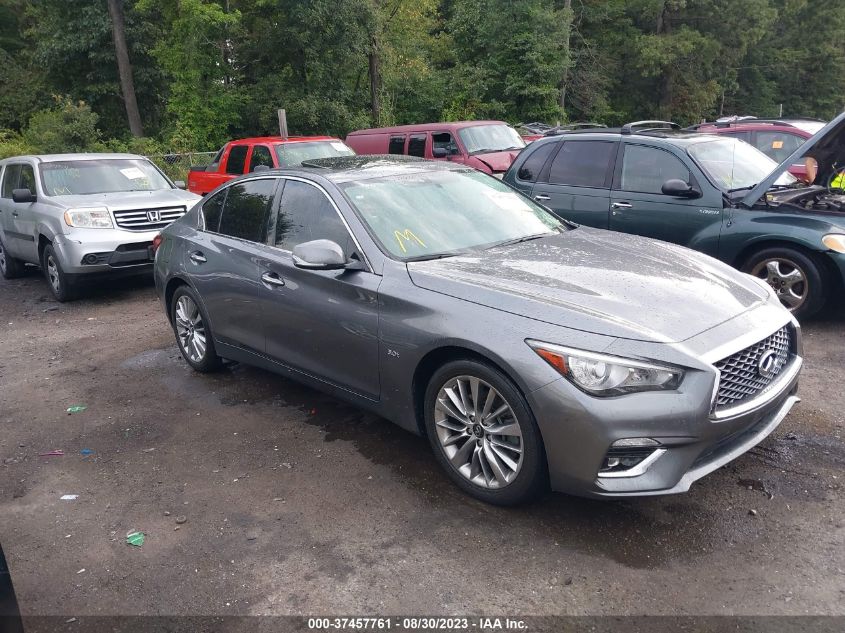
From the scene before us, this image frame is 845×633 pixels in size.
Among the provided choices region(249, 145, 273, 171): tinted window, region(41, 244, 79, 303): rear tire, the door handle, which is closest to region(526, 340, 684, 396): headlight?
the door handle

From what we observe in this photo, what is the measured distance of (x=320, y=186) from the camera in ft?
15.1

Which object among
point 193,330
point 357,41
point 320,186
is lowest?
point 193,330

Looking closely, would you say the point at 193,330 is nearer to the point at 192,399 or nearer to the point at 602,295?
the point at 192,399

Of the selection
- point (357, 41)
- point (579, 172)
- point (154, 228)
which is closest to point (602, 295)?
point (579, 172)

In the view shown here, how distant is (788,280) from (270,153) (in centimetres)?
846

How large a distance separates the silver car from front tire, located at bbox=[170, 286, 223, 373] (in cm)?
310

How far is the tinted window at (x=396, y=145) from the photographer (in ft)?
45.8

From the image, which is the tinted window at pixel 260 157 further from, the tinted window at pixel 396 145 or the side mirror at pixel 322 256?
the side mirror at pixel 322 256

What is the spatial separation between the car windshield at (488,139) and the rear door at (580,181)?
555cm

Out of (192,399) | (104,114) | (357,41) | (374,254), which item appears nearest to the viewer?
(374,254)

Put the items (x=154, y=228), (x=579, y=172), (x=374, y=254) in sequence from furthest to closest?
(x=154, y=228) → (x=579, y=172) → (x=374, y=254)

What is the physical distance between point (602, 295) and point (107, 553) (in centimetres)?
279

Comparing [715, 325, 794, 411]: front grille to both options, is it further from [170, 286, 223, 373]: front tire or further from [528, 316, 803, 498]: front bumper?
[170, 286, 223, 373]: front tire

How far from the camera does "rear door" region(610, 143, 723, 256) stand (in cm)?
677
